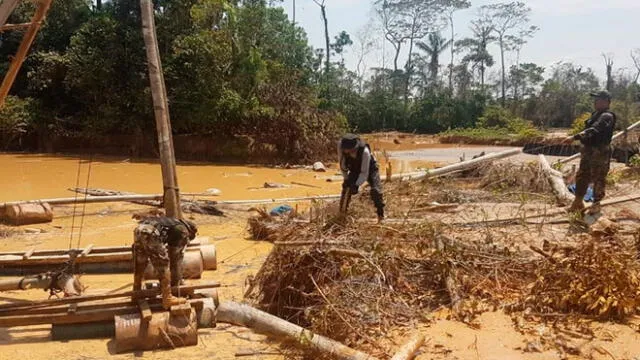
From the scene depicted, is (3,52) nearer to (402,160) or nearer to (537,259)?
(402,160)

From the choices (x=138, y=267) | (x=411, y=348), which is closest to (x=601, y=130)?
(x=411, y=348)

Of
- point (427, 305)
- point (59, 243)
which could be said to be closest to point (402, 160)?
point (59, 243)

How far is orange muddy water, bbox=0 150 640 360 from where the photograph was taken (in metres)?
4.62

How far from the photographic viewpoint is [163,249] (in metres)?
4.97

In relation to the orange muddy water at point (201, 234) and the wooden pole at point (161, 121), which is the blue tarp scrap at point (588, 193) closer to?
the orange muddy water at point (201, 234)

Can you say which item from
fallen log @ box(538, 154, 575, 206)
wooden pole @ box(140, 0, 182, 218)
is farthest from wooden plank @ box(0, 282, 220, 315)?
fallen log @ box(538, 154, 575, 206)

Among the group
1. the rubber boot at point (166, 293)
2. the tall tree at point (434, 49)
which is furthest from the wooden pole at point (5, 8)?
the tall tree at point (434, 49)

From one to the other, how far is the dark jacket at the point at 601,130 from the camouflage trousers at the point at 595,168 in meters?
0.10

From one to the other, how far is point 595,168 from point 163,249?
612cm

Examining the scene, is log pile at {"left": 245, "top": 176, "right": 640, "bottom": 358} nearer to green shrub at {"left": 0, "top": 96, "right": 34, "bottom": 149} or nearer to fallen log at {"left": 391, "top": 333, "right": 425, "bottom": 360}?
fallen log at {"left": 391, "top": 333, "right": 425, "bottom": 360}

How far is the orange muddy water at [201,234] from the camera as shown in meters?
4.62

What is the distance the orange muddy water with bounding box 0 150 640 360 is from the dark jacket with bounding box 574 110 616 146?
3797mm

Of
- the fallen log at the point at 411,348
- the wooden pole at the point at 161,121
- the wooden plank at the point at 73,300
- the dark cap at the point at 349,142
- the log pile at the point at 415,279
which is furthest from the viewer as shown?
the dark cap at the point at 349,142

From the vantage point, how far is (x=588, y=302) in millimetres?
4902
